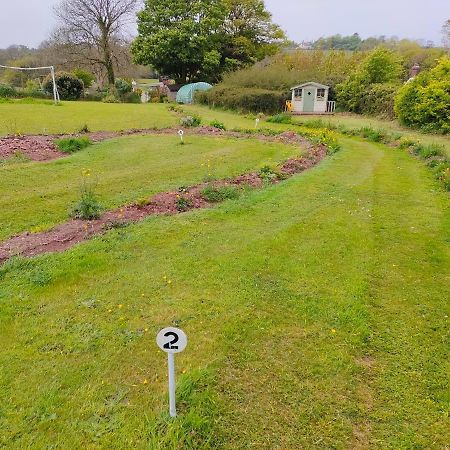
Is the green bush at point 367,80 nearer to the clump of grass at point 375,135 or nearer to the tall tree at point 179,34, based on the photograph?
the clump of grass at point 375,135

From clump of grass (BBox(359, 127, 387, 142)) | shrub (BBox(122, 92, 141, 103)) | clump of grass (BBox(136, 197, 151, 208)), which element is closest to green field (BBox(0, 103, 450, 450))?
clump of grass (BBox(136, 197, 151, 208))

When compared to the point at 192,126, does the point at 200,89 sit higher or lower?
higher

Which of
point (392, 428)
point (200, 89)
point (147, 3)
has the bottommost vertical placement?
point (392, 428)

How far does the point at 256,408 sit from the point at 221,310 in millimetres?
1224

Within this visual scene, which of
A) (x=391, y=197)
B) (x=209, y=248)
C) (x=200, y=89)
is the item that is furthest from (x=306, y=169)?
Result: (x=200, y=89)

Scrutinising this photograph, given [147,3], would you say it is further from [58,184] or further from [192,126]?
[58,184]

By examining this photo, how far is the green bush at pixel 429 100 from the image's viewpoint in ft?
52.1

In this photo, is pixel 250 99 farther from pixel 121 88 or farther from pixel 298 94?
pixel 121 88

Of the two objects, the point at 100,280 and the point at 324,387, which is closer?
the point at 324,387

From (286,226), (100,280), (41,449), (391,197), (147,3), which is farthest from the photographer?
(147,3)

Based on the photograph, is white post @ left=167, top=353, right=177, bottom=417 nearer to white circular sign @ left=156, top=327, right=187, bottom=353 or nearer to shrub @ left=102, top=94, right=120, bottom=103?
white circular sign @ left=156, top=327, right=187, bottom=353

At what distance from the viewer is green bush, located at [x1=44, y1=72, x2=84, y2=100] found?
98.1 feet

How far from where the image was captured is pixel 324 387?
2980 mm

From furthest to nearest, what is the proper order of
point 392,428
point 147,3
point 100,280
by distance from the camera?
point 147,3 < point 100,280 < point 392,428
